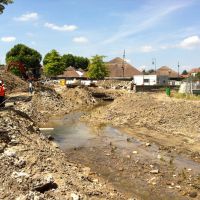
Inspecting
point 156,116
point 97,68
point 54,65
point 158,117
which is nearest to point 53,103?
point 156,116

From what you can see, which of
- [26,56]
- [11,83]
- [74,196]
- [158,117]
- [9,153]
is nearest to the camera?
[74,196]

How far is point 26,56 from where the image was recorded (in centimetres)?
10050

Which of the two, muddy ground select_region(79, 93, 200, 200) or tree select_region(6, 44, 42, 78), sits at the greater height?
tree select_region(6, 44, 42, 78)

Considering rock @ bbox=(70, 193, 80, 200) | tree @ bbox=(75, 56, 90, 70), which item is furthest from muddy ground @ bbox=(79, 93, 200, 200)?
tree @ bbox=(75, 56, 90, 70)

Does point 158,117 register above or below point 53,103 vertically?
below

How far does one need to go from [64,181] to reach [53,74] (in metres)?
96.4

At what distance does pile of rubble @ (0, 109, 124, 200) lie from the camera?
13.9 meters

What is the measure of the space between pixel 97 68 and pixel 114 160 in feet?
260

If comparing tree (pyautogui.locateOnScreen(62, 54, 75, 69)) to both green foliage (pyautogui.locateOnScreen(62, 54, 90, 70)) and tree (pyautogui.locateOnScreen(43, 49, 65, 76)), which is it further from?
tree (pyautogui.locateOnScreen(43, 49, 65, 76))

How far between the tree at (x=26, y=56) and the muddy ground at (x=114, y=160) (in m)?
61.6

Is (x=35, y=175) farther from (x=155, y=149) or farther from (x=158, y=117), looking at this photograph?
(x=158, y=117)

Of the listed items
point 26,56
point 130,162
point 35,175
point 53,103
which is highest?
point 26,56

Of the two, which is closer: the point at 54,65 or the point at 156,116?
the point at 156,116

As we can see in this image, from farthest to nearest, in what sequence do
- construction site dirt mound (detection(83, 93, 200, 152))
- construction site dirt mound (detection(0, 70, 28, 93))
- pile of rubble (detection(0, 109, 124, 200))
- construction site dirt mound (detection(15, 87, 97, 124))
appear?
construction site dirt mound (detection(0, 70, 28, 93)), construction site dirt mound (detection(15, 87, 97, 124)), construction site dirt mound (detection(83, 93, 200, 152)), pile of rubble (detection(0, 109, 124, 200))
